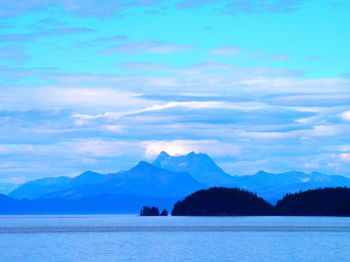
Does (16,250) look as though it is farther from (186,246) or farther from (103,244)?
(186,246)

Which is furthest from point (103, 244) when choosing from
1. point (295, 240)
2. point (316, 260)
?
point (316, 260)

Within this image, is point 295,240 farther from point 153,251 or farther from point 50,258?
point 50,258

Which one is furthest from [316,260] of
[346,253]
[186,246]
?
[186,246]

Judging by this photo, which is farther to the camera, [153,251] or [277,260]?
[153,251]

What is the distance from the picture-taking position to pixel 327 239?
142250mm

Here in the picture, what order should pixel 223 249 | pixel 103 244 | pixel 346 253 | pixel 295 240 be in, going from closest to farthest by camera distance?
1. pixel 346 253
2. pixel 223 249
3. pixel 103 244
4. pixel 295 240

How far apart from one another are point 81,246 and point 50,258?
21411 millimetres

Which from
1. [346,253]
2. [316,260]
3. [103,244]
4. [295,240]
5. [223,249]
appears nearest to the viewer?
[316,260]

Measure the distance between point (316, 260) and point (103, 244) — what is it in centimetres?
4248

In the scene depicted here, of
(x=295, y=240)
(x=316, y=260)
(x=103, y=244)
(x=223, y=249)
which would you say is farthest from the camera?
(x=295, y=240)

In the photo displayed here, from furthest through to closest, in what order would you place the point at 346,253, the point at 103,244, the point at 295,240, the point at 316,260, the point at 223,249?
the point at 295,240 → the point at 103,244 → the point at 223,249 → the point at 346,253 → the point at 316,260

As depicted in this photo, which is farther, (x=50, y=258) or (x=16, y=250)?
(x=16, y=250)

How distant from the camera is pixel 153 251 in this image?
115375mm

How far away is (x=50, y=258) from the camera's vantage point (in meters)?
105
